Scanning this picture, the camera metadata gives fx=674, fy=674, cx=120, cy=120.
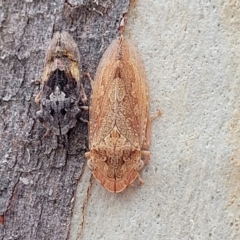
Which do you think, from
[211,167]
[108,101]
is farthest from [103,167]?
[211,167]
